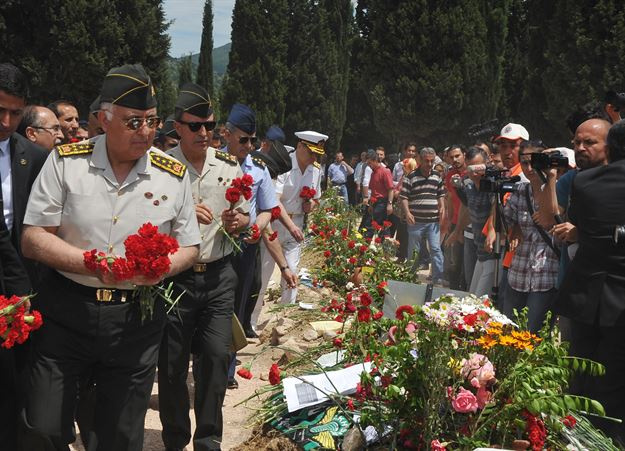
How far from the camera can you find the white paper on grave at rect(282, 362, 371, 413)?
3.99 m

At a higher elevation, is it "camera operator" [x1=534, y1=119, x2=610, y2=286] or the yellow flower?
"camera operator" [x1=534, y1=119, x2=610, y2=286]

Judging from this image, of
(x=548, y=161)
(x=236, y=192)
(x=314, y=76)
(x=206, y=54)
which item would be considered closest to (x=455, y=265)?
(x=548, y=161)

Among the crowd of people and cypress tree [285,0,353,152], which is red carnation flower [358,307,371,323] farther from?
cypress tree [285,0,353,152]

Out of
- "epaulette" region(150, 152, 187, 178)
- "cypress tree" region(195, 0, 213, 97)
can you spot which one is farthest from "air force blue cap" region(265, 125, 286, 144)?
"cypress tree" region(195, 0, 213, 97)

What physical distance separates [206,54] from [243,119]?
41.1 m

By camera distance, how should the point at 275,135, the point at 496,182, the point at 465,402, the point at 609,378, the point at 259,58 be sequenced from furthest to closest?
1. the point at 259,58
2. the point at 275,135
3. the point at 496,182
4. the point at 609,378
5. the point at 465,402

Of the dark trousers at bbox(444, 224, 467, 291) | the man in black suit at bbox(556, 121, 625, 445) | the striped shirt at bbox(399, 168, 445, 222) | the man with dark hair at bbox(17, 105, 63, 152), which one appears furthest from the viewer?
the striped shirt at bbox(399, 168, 445, 222)

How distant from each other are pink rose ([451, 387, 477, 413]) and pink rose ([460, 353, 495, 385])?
10 cm

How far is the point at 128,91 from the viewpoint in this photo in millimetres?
3189

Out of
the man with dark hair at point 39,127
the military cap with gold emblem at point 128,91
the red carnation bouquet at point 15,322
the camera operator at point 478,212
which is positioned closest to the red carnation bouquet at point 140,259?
the red carnation bouquet at point 15,322

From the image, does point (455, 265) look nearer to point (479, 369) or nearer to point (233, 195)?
point (233, 195)

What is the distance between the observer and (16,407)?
349cm

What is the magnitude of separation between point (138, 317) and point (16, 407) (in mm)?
928

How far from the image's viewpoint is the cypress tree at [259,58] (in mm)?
32219
